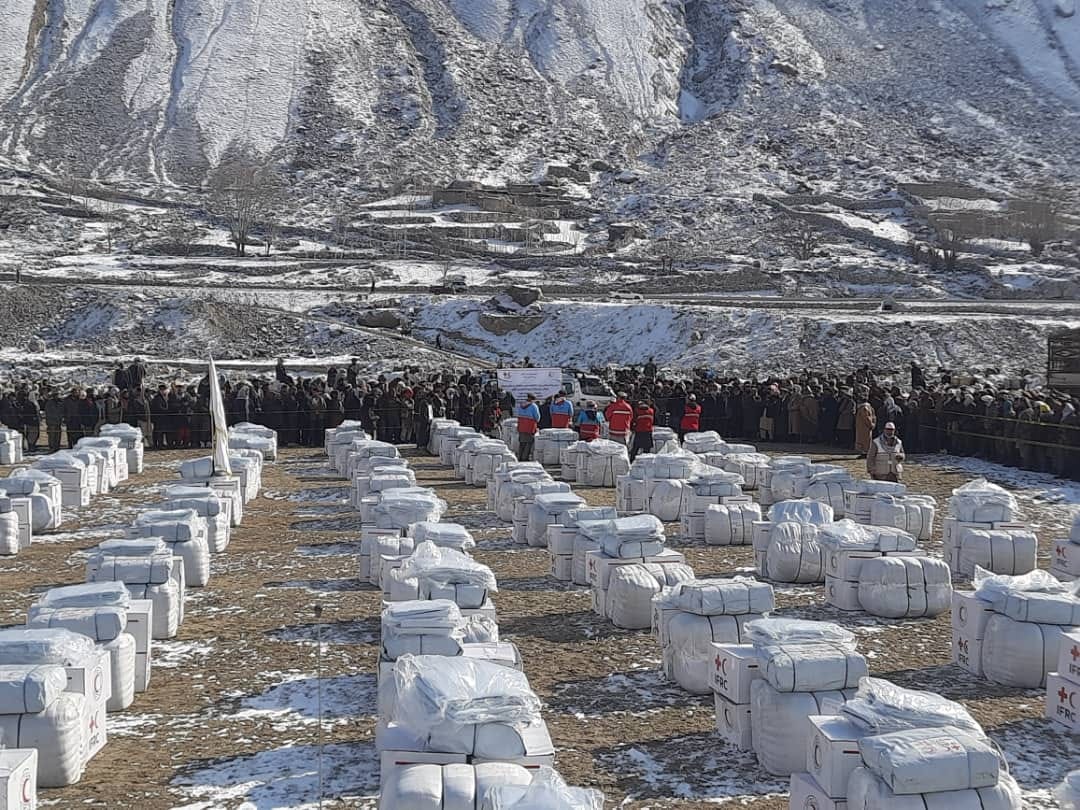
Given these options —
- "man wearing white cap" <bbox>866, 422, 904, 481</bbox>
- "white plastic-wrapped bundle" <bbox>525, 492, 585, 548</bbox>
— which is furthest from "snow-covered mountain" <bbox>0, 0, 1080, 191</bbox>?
"white plastic-wrapped bundle" <bbox>525, 492, 585, 548</bbox>

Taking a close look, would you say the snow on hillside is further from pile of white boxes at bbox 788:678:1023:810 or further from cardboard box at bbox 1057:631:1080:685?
pile of white boxes at bbox 788:678:1023:810

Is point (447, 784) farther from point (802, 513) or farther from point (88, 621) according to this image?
point (802, 513)

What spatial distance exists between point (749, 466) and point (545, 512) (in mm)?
5871


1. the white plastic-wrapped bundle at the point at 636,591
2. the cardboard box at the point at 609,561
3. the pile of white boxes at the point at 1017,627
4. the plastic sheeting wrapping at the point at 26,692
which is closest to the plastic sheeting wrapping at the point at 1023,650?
the pile of white boxes at the point at 1017,627

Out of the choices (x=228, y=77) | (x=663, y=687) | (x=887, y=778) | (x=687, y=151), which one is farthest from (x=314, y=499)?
(x=228, y=77)

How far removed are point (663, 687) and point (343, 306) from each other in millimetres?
44550

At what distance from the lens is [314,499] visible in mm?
20234

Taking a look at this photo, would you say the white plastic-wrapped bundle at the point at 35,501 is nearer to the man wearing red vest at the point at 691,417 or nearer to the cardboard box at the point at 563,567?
the cardboard box at the point at 563,567

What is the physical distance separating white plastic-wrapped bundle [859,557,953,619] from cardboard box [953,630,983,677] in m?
1.40

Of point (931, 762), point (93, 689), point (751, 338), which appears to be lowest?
point (93, 689)

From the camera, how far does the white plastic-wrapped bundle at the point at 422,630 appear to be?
8703 millimetres

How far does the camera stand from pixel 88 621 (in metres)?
9.30

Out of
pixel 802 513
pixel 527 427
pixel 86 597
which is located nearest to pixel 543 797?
pixel 86 597

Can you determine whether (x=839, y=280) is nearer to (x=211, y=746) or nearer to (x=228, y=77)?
(x=211, y=746)
